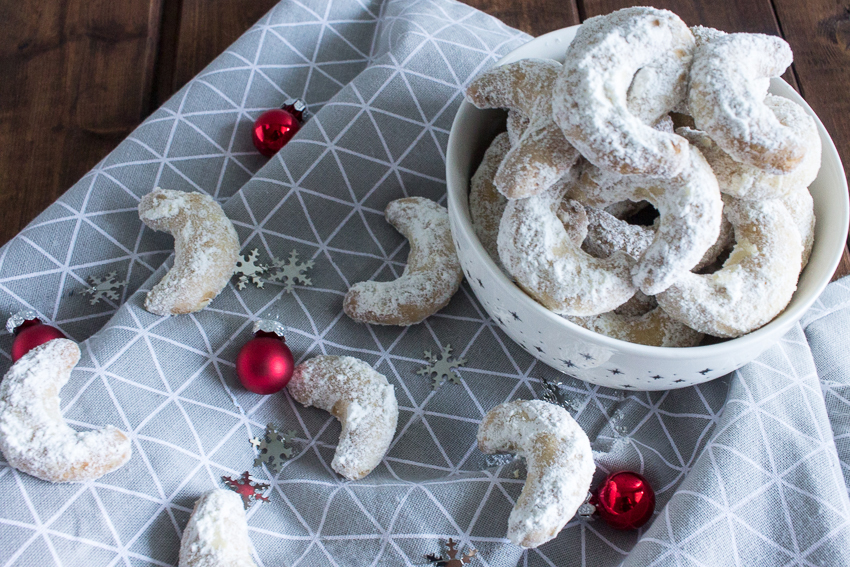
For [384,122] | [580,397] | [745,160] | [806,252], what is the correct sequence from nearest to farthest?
[745,160]
[806,252]
[580,397]
[384,122]

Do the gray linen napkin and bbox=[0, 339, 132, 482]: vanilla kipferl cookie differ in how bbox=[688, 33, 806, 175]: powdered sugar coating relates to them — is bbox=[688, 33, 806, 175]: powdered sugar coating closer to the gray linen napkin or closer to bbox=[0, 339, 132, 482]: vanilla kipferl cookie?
the gray linen napkin

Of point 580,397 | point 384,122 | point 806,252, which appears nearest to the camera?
point 806,252

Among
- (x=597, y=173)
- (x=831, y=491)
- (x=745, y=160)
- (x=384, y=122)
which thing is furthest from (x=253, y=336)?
(x=831, y=491)

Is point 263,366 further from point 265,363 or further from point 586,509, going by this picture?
point 586,509

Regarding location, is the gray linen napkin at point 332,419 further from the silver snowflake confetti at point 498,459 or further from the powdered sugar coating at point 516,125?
the powdered sugar coating at point 516,125

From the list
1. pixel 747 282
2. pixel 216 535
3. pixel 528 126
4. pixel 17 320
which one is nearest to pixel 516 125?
pixel 528 126

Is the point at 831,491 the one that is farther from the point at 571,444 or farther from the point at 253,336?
the point at 253,336

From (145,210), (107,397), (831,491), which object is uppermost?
(145,210)
